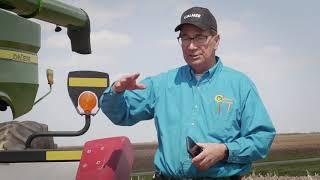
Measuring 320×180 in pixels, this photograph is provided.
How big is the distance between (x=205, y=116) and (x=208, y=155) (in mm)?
296

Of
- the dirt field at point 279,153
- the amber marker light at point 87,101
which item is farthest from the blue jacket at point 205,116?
the dirt field at point 279,153

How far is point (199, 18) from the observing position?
3.53 meters

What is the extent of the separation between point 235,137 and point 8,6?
2.43 m

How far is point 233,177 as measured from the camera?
11.4ft

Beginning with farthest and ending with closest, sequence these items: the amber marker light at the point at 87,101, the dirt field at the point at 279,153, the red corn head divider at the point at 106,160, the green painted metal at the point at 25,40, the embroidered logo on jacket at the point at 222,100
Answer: the dirt field at the point at 279,153, the green painted metal at the point at 25,40, the amber marker light at the point at 87,101, the embroidered logo on jacket at the point at 222,100, the red corn head divider at the point at 106,160

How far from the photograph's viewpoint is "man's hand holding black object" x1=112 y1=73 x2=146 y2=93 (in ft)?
10.6

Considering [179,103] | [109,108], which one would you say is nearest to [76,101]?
[109,108]

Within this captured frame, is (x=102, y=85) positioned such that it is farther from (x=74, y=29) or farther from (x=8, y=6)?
(x=74, y=29)

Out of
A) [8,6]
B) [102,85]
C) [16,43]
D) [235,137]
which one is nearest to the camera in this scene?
[235,137]

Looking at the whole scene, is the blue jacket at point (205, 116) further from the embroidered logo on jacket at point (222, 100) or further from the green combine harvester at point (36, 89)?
the green combine harvester at point (36, 89)

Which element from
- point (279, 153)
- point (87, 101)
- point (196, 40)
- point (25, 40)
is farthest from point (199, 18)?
point (279, 153)

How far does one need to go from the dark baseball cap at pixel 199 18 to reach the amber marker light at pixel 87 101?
69cm

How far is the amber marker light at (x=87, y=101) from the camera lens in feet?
12.6

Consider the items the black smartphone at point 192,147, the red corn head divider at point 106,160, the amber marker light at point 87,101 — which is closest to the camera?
the black smartphone at point 192,147
